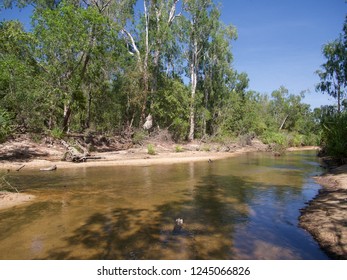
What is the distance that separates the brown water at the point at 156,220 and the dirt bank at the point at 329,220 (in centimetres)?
22

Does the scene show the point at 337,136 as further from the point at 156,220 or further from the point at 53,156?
the point at 53,156

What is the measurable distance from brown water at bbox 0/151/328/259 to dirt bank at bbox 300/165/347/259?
220 mm

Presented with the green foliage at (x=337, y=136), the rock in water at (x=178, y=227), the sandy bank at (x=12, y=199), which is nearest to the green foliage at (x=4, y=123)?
the sandy bank at (x=12, y=199)

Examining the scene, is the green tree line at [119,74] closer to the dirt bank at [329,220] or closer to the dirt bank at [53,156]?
the dirt bank at [53,156]

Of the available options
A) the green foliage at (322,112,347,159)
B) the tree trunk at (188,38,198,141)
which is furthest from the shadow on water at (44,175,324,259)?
the tree trunk at (188,38,198,141)

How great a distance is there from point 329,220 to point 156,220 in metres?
4.05

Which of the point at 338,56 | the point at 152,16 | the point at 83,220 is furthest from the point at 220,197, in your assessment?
the point at 338,56

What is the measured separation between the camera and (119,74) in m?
30.9

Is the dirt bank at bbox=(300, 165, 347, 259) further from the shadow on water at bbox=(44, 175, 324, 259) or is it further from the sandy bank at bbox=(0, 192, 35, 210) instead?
the sandy bank at bbox=(0, 192, 35, 210)

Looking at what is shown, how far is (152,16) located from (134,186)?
2711cm

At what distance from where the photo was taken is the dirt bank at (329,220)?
5.22m

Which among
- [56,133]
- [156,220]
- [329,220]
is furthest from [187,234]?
[56,133]

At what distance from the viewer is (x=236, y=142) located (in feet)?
114
